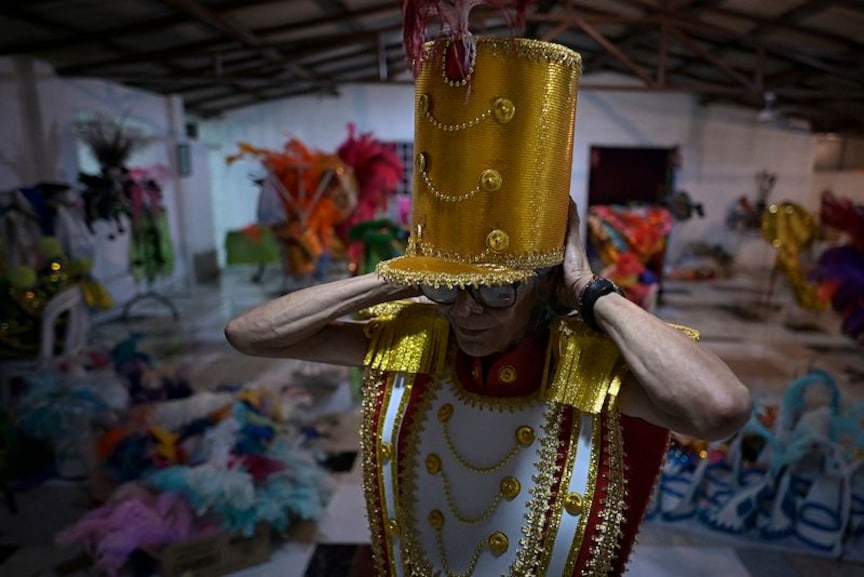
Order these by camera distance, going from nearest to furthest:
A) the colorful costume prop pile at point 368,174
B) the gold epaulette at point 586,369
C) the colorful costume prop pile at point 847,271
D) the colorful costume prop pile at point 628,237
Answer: the gold epaulette at point 586,369
the colorful costume prop pile at point 847,271
the colorful costume prop pile at point 628,237
the colorful costume prop pile at point 368,174

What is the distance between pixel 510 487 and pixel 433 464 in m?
0.16

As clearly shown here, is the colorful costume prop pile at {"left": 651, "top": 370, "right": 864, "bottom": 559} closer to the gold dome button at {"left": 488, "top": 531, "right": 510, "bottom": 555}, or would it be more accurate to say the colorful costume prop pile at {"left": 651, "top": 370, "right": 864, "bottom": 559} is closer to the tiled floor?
the tiled floor

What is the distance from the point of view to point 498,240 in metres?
0.85

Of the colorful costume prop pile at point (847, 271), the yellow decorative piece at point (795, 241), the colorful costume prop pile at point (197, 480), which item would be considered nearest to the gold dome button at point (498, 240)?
the colorful costume prop pile at point (197, 480)

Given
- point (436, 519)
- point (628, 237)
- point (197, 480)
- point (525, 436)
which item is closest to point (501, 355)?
point (525, 436)

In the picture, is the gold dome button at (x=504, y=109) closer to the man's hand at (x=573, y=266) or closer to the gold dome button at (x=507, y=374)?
the man's hand at (x=573, y=266)

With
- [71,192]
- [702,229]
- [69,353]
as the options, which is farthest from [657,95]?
[69,353]

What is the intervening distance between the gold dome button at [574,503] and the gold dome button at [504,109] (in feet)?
2.16

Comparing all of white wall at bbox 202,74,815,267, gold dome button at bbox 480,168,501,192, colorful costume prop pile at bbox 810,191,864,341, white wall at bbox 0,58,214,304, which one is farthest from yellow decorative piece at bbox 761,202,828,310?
white wall at bbox 0,58,214,304

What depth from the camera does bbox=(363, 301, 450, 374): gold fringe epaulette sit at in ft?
3.60

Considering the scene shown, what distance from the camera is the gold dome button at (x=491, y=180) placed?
829 mm

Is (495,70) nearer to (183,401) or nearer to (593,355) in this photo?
(593,355)

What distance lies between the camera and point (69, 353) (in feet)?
10.6

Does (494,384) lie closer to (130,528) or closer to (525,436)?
(525,436)
